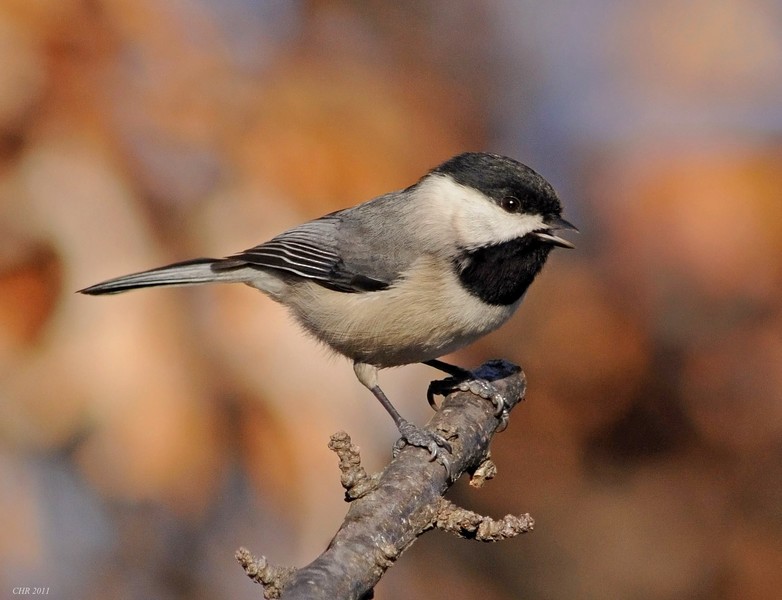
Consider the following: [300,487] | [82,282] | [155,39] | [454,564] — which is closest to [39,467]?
[82,282]

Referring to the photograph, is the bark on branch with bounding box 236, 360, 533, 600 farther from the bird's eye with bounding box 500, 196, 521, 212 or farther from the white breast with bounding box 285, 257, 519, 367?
the bird's eye with bounding box 500, 196, 521, 212

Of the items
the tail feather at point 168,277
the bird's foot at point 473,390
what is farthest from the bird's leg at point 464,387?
the tail feather at point 168,277

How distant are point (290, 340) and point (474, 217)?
0.52 metres

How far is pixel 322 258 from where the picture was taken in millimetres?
2219

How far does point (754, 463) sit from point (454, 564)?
69cm

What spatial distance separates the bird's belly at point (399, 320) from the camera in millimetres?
1948

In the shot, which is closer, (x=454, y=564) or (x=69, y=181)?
(x=69, y=181)

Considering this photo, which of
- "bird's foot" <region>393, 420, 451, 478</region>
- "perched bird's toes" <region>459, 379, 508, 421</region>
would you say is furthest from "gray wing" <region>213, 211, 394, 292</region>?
"bird's foot" <region>393, 420, 451, 478</region>

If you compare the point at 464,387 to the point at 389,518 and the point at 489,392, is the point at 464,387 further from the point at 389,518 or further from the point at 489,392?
the point at 389,518

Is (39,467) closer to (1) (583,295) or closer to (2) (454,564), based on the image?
(2) (454,564)

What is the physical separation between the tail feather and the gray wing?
0.08m

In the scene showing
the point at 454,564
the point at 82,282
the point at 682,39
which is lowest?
the point at 454,564

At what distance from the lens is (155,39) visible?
2115mm

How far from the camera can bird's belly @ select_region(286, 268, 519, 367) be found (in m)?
1.95
